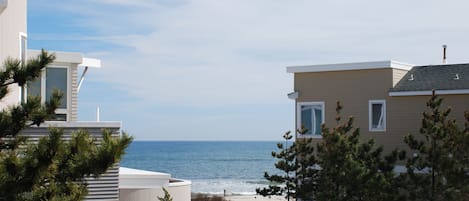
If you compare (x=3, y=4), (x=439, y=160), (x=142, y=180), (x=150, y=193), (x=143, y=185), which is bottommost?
(x=150, y=193)

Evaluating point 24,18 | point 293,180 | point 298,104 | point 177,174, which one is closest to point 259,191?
point 293,180

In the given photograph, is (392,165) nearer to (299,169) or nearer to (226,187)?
(299,169)

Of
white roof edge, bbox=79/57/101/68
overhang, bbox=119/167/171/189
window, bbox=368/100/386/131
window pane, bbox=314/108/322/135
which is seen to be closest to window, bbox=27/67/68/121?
white roof edge, bbox=79/57/101/68

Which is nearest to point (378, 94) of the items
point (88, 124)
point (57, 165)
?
point (88, 124)

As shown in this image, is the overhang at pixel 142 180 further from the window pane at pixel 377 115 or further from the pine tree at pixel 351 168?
the window pane at pixel 377 115

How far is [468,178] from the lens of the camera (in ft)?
52.0

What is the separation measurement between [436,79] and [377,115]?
166 cm

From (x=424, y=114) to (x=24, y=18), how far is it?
8594 mm

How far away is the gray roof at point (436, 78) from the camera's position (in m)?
17.9

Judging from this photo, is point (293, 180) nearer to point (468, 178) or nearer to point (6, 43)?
point (468, 178)

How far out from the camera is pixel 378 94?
18906 mm

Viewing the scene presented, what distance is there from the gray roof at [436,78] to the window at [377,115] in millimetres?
500

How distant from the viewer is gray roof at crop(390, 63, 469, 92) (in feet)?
58.9

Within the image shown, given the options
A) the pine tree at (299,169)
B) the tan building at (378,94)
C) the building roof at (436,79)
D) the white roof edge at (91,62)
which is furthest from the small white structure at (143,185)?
the building roof at (436,79)
